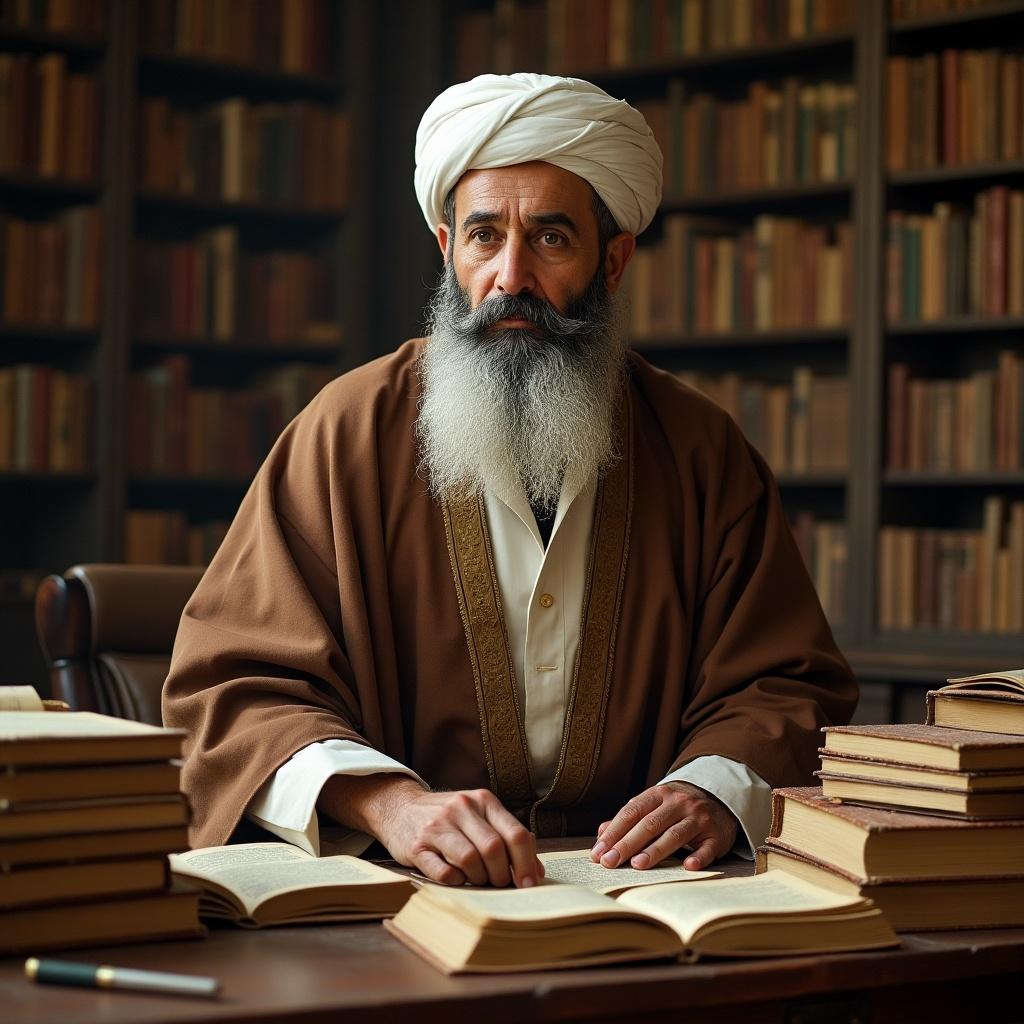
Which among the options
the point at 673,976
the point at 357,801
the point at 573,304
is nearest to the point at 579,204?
the point at 573,304

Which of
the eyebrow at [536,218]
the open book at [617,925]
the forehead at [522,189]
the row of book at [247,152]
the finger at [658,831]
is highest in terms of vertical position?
the row of book at [247,152]

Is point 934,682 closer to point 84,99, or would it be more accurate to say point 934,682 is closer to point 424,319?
point 424,319

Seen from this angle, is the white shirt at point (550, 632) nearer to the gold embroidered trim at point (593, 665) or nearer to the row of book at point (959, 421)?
the gold embroidered trim at point (593, 665)

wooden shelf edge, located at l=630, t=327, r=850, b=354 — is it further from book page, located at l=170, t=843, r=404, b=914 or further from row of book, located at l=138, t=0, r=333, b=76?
book page, located at l=170, t=843, r=404, b=914

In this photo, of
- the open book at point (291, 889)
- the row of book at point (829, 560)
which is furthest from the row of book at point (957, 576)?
the open book at point (291, 889)

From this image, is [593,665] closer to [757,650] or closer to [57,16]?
[757,650]

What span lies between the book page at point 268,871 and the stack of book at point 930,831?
456 mm

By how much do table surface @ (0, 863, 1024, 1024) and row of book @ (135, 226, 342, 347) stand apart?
3.87 m

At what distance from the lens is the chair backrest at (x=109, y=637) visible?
9.04 ft

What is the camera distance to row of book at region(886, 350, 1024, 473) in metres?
4.47

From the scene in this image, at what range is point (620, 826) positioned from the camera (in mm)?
1818

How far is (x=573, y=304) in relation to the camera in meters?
2.45

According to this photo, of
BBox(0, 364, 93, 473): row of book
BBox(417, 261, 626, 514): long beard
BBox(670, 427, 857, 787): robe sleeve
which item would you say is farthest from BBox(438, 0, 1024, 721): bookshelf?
BBox(417, 261, 626, 514): long beard

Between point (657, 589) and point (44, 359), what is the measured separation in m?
3.36
